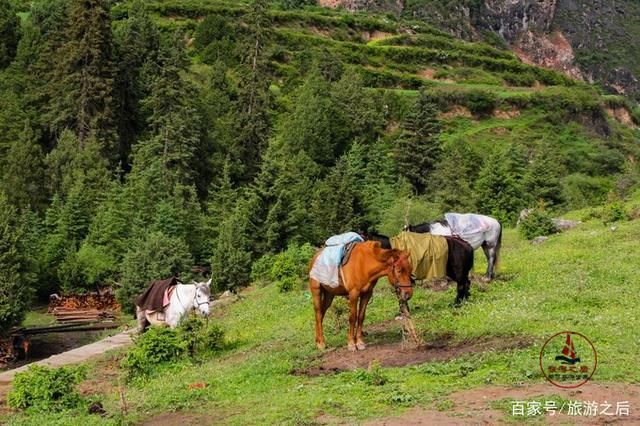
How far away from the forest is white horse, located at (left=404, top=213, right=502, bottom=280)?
12220 mm

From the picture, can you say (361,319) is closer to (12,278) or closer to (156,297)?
(156,297)

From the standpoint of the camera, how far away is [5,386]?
17.4 meters

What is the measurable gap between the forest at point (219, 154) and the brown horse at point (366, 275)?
1823 cm

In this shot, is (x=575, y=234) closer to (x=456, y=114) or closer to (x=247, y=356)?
(x=247, y=356)

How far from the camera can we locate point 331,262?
1446 centimetres

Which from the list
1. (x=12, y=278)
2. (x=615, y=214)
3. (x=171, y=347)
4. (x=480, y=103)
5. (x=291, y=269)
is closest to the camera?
(x=171, y=347)

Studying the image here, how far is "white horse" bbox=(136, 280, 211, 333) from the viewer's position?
18.6 m

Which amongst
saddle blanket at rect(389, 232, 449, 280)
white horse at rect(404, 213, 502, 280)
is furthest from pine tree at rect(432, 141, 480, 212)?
saddle blanket at rect(389, 232, 449, 280)

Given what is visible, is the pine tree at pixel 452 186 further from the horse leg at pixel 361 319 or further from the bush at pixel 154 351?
the horse leg at pixel 361 319

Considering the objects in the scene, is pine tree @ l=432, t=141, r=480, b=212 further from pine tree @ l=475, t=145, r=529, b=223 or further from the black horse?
the black horse

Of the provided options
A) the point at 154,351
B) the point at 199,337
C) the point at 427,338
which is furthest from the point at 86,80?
the point at 427,338

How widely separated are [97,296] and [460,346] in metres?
38.5

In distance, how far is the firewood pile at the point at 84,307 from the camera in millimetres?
41656

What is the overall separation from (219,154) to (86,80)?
1365 cm
